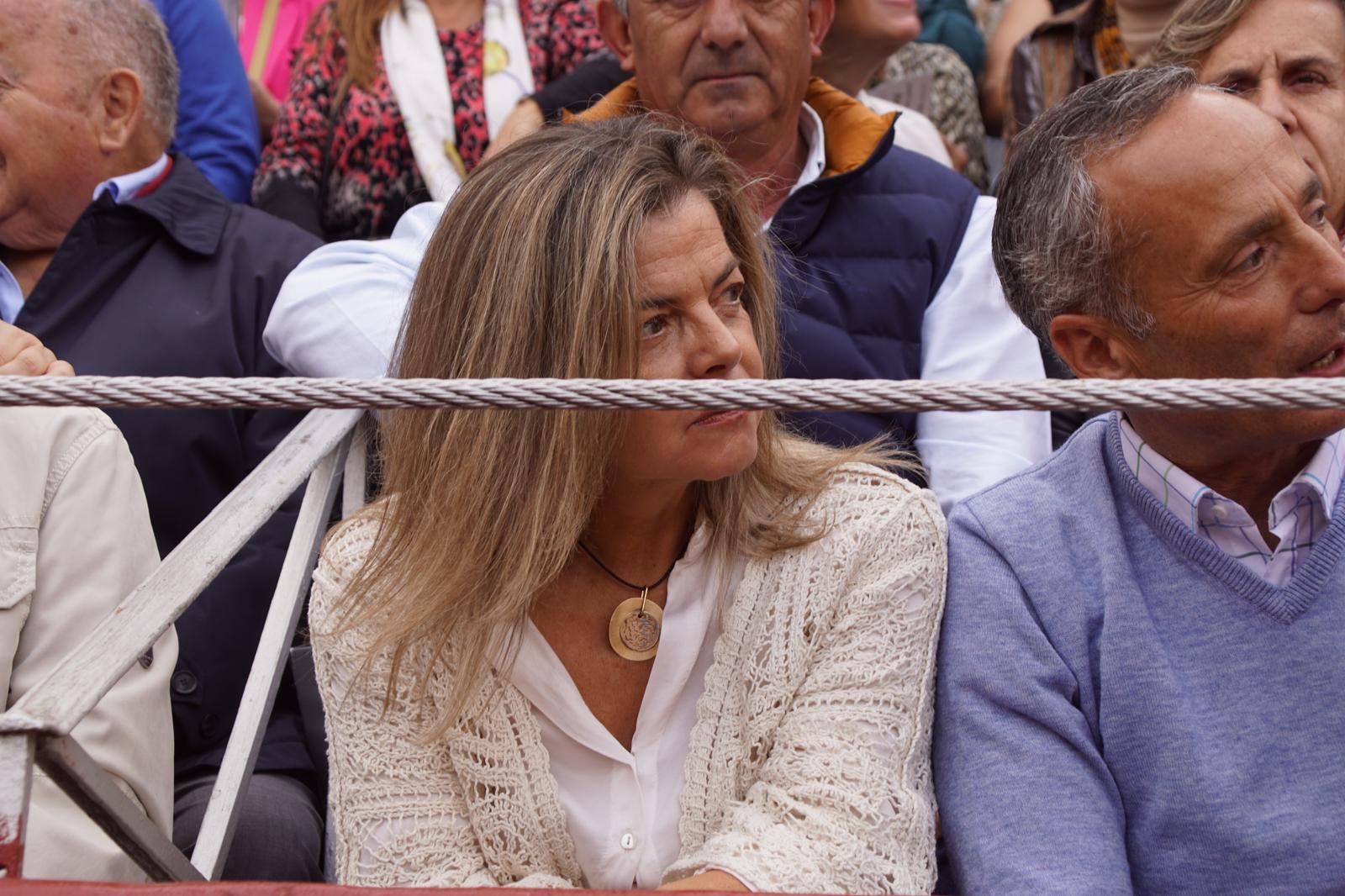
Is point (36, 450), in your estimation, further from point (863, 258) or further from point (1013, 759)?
point (863, 258)

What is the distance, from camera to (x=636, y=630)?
5.15 ft

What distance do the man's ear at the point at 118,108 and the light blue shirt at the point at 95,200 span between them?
7 centimetres

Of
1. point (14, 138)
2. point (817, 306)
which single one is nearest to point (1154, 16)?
point (817, 306)

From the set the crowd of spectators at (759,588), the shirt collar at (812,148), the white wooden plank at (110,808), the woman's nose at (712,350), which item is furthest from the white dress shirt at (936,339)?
the white wooden plank at (110,808)

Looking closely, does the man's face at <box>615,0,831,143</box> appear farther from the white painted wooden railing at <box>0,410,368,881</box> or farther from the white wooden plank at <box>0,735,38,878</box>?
the white wooden plank at <box>0,735,38,878</box>

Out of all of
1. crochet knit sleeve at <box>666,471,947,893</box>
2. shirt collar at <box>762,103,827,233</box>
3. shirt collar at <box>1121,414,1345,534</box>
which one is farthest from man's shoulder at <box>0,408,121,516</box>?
shirt collar at <box>1121,414,1345,534</box>

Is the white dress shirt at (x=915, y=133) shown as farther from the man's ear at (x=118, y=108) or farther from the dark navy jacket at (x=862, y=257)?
the man's ear at (x=118, y=108)

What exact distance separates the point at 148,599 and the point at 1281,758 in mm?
1075

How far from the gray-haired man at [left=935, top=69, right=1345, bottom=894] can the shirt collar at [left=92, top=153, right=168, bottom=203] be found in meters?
1.46

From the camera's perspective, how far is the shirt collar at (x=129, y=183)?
2.25 meters

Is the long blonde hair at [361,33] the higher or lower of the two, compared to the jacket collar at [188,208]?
higher

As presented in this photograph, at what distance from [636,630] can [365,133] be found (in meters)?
1.54

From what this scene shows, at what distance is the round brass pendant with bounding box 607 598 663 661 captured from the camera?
1562mm

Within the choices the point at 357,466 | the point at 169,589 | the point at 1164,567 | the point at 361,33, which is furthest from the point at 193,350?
the point at 1164,567
